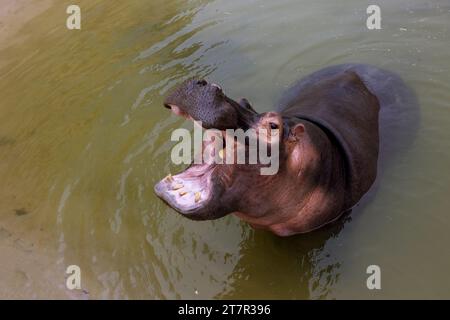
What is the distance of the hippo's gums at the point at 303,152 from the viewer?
3332 millimetres

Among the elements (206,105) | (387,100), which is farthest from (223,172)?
(387,100)

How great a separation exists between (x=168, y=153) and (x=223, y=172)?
200 cm

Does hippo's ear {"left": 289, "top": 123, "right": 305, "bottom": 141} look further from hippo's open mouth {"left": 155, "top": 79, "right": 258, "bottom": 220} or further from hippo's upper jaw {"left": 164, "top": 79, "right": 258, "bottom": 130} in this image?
hippo's upper jaw {"left": 164, "top": 79, "right": 258, "bottom": 130}

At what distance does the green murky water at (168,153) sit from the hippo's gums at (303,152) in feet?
0.98

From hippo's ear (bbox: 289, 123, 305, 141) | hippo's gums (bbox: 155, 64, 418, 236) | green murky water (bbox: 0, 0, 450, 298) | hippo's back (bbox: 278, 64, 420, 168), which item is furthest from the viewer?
hippo's back (bbox: 278, 64, 420, 168)

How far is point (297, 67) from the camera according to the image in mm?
6539

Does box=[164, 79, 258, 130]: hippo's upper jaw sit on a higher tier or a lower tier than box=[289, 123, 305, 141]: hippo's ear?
higher

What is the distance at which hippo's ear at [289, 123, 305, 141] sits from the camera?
11.6ft

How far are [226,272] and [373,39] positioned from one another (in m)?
3.98

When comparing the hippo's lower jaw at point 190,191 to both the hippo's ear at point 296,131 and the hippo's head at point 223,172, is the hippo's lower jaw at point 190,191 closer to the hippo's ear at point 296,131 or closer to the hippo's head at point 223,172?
the hippo's head at point 223,172

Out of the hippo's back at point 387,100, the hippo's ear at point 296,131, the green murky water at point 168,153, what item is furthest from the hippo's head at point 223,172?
Result: the hippo's back at point 387,100

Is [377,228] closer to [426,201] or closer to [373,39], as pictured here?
A: [426,201]

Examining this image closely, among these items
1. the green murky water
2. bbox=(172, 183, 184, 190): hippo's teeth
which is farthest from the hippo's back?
bbox=(172, 183, 184, 190): hippo's teeth

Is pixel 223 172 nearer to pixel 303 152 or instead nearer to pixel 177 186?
pixel 177 186
